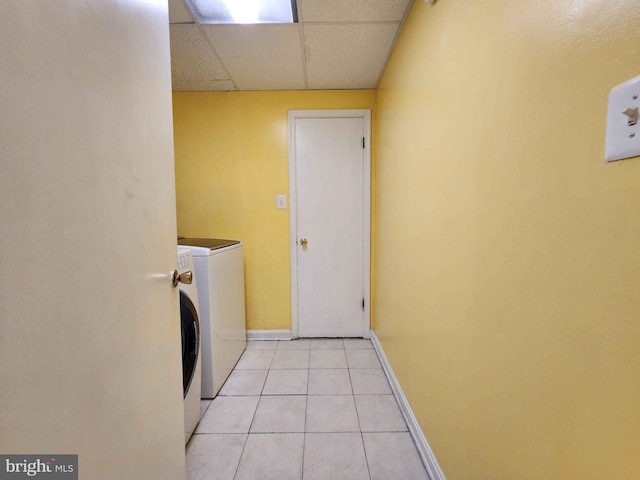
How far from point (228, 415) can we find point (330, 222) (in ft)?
5.22

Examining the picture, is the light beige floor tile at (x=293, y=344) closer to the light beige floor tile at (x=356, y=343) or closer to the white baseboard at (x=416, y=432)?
the light beige floor tile at (x=356, y=343)

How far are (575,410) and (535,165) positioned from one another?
0.50 m

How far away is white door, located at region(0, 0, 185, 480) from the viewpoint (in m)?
0.39

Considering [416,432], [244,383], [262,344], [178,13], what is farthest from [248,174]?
[416,432]

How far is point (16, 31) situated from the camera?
392mm

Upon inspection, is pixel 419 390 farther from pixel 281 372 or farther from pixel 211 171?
pixel 211 171

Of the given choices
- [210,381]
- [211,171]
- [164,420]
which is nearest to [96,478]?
[164,420]

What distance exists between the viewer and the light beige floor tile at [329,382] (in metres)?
1.77

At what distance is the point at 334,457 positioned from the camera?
1.29 meters

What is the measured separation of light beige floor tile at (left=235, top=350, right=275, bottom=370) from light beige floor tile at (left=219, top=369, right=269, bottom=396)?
2.2 inches

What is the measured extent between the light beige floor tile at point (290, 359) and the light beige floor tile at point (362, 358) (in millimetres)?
348

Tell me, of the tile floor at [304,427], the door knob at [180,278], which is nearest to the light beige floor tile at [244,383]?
the tile floor at [304,427]

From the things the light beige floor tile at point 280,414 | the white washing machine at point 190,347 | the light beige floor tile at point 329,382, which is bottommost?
the light beige floor tile at point 280,414

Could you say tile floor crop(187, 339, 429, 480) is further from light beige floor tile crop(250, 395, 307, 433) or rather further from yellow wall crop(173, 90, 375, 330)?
yellow wall crop(173, 90, 375, 330)
